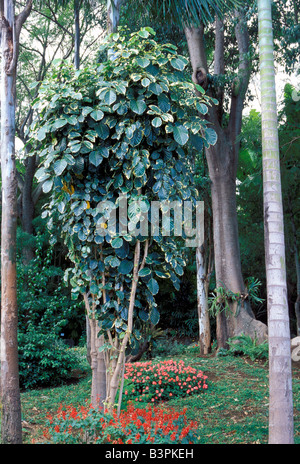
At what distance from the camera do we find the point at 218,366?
7668 millimetres

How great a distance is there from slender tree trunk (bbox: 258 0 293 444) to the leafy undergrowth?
0.84m

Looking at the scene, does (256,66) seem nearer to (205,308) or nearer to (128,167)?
(205,308)

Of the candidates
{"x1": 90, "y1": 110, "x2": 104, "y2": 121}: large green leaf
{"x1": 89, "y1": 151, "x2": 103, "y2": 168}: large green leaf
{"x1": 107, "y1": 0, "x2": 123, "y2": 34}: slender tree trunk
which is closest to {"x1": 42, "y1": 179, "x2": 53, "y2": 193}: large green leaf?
{"x1": 89, "y1": 151, "x2": 103, "y2": 168}: large green leaf

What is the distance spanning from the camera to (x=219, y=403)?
553cm

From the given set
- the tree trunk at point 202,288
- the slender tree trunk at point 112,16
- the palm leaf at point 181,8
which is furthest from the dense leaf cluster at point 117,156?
the tree trunk at point 202,288

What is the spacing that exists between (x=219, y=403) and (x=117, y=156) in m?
3.30

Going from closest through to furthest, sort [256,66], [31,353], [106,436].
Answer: [106,436] → [31,353] → [256,66]

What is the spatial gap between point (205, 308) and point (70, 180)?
262 inches

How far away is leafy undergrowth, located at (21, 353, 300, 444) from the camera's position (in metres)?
4.33

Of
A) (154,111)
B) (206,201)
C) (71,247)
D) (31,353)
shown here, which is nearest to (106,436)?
(71,247)

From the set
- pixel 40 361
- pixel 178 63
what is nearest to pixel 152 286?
pixel 178 63

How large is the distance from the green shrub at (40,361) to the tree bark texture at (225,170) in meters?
3.17

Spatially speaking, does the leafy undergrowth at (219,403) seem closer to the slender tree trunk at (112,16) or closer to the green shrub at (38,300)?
the green shrub at (38,300)

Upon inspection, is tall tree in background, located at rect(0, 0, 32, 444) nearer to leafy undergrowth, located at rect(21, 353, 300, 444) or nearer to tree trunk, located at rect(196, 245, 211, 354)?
leafy undergrowth, located at rect(21, 353, 300, 444)
